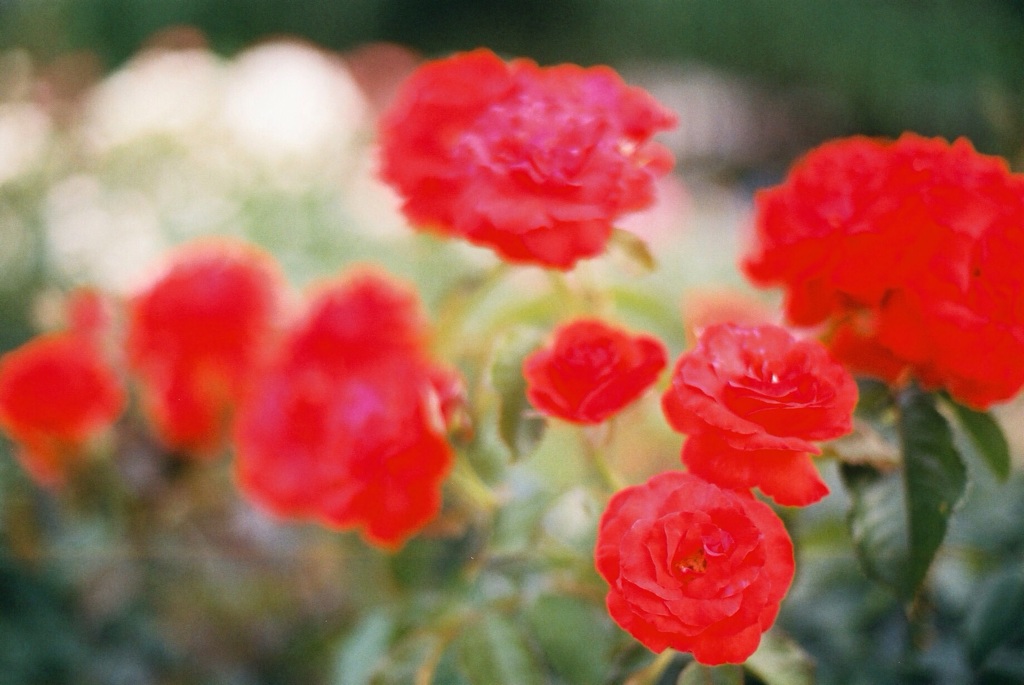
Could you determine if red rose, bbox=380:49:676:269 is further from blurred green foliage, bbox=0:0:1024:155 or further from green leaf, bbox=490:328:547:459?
blurred green foliage, bbox=0:0:1024:155

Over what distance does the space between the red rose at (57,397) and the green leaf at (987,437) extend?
0.92m

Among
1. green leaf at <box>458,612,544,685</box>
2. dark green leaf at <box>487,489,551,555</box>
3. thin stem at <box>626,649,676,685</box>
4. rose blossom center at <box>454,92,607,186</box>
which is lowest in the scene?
green leaf at <box>458,612,544,685</box>

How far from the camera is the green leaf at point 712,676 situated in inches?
18.8

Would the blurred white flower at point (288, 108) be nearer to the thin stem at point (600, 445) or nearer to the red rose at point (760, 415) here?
the thin stem at point (600, 445)

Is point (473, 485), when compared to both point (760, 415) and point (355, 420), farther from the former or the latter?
point (760, 415)

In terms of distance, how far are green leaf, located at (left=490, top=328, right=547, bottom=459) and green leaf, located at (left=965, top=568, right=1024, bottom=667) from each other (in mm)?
388

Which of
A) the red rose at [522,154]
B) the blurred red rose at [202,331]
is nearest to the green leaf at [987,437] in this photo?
the red rose at [522,154]

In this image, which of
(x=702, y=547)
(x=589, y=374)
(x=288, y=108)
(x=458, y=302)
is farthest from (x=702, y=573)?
(x=288, y=108)

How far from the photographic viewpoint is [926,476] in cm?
52

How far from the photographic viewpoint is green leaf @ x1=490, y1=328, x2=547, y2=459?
1.72 feet

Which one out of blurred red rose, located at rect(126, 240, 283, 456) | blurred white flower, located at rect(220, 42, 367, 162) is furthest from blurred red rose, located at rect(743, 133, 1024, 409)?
blurred white flower, located at rect(220, 42, 367, 162)

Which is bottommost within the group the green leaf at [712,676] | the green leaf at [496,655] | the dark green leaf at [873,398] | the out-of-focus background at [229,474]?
the out-of-focus background at [229,474]

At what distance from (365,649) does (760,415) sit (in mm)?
459

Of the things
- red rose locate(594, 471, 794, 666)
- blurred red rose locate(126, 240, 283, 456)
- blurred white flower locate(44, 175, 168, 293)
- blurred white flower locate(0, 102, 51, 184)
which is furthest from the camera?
blurred white flower locate(0, 102, 51, 184)
